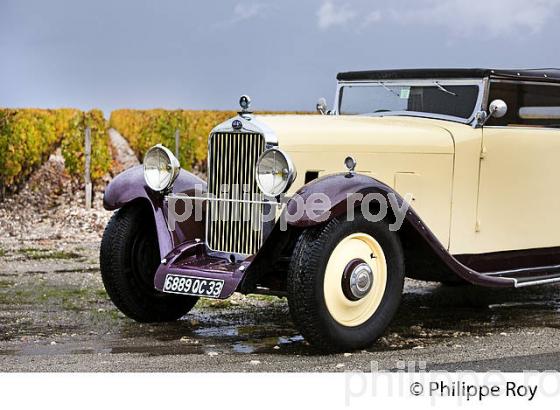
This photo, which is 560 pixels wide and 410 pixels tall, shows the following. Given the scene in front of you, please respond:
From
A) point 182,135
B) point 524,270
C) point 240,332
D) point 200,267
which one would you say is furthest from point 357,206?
point 182,135

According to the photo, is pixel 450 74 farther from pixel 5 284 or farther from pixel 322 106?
pixel 5 284

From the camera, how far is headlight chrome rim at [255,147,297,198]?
5.94 metres

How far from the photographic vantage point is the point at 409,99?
7.53m

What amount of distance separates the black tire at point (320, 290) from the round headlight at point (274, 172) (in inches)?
15.6

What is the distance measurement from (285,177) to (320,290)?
2.54ft

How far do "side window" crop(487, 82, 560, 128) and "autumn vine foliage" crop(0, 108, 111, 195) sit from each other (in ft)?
35.5

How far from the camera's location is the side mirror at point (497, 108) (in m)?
6.96

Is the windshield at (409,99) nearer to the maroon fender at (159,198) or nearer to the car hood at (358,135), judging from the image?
the car hood at (358,135)

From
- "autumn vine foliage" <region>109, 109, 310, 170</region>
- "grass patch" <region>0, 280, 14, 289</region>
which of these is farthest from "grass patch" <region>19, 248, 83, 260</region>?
"autumn vine foliage" <region>109, 109, 310, 170</region>

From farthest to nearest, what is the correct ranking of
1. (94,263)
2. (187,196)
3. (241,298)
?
1. (94,263)
2. (241,298)
3. (187,196)

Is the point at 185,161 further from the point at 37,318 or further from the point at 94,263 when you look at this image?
the point at 37,318

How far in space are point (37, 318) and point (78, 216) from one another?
23.4ft

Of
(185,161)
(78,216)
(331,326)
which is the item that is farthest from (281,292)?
(185,161)

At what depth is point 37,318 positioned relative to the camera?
7.20 meters
